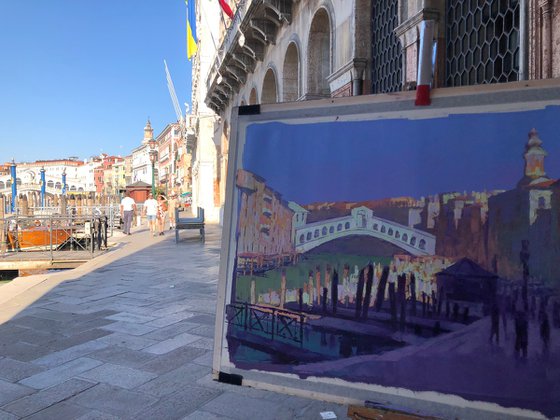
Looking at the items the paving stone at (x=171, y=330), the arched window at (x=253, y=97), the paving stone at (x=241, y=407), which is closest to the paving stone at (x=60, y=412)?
the paving stone at (x=241, y=407)

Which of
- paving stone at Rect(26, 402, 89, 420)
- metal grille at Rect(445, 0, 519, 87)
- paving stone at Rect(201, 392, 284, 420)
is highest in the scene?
metal grille at Rect(445, 0, 519, 87)

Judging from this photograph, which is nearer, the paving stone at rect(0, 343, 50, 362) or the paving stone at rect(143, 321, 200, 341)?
the paving stone at rect(0, 343, 50, 362)

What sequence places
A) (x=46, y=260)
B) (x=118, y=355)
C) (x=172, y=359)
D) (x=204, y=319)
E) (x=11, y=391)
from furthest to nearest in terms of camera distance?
(x=46, y=260)
(x=204, y=319)
(x=118, y=355)
(x=172, y=359)
(x=11, y=391)

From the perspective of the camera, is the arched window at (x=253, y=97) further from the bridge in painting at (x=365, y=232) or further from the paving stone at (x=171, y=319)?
the bridge in painting at (x=365, y=232)

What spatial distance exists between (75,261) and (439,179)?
11849 mm

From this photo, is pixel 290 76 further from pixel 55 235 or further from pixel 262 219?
pixel 262 219

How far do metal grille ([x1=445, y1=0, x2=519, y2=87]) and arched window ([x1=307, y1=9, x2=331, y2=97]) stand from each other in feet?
15.4

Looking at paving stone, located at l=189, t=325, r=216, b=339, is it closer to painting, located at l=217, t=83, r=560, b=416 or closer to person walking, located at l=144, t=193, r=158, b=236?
painting, located at l=217, t=83, r=560, b=416

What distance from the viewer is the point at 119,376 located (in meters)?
3.83

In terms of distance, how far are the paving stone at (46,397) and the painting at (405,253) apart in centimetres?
195

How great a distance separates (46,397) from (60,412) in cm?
32

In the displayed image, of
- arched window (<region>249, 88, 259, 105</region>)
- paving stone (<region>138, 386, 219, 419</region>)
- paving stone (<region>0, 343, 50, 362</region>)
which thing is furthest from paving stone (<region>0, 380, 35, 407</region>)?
arched window (<region>249, 88, 259, 105</region>)

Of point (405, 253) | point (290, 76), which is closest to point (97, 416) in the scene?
point (405, 253)

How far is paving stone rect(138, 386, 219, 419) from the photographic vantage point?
10.5ft
